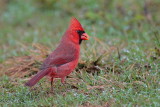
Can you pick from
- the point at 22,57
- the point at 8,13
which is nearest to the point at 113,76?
the point at 22,57

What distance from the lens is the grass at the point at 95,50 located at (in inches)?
160

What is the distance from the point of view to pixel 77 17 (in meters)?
8.27

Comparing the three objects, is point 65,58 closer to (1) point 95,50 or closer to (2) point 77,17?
(1) point 95,50

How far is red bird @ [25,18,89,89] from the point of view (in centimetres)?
427

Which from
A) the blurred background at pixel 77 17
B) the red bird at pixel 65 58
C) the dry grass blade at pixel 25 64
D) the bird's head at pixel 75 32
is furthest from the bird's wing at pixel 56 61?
the blurred background at pixel 77 17

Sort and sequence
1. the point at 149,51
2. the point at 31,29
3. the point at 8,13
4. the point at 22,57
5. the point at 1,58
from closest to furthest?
1. the point at 149,51
2. the point at 22,57
3. the point at 1,58
4. the point at 31,29
5. the point at 8,13

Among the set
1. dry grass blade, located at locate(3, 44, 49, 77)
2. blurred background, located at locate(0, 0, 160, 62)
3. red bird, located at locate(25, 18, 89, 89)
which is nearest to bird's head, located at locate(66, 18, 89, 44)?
red bird, located at locate(25, 18, 89, 89)

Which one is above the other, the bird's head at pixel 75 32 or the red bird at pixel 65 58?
the bird's head at pixel 75 32

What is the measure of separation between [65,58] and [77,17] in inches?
158

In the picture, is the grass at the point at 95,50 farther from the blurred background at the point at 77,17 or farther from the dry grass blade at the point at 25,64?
the dry grass blade at the point at 25,64

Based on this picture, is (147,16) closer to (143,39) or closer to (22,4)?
(143,39)

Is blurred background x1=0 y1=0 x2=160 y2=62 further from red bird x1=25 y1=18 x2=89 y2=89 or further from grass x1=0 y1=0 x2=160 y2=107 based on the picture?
red bird x1=25 y1=18 x2=89 y2=89

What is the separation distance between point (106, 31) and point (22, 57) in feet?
7.43

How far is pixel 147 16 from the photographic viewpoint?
7555mm
